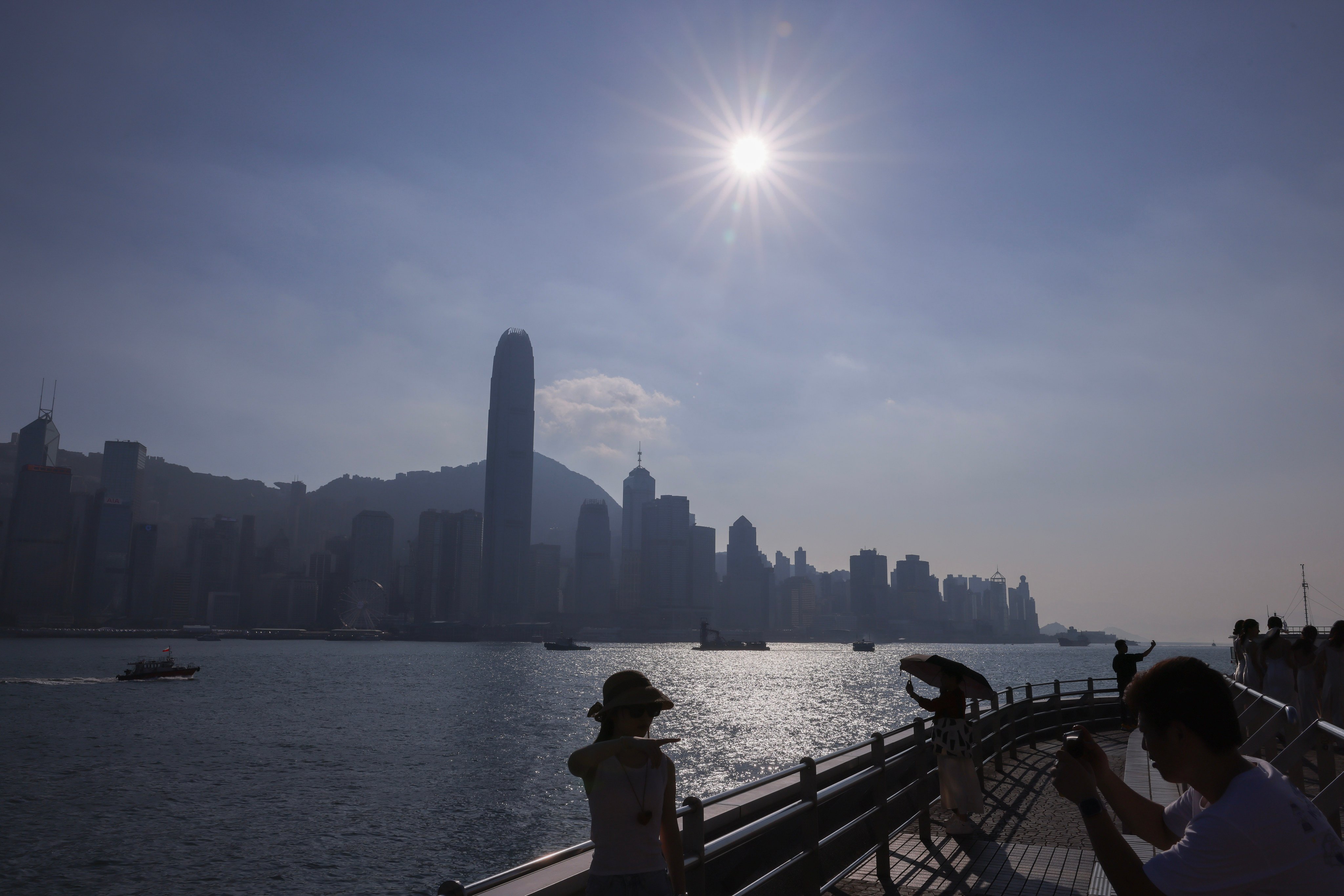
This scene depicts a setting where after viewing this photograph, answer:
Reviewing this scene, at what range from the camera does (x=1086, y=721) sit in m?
19.5

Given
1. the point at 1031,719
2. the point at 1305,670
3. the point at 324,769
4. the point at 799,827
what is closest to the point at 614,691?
the point at 799,827

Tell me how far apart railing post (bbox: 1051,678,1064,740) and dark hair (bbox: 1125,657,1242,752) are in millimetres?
17095

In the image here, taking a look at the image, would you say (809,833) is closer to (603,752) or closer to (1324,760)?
(603,752)

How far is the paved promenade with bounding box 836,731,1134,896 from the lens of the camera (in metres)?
7.45

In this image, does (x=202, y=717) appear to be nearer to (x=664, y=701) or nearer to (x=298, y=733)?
(x=298, y=733)

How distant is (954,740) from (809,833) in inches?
158

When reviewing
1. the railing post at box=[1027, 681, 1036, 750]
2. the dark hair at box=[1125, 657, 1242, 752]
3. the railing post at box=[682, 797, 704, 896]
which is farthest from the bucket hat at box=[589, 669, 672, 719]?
the railing post at box=[1027, 681, 1036, 750]

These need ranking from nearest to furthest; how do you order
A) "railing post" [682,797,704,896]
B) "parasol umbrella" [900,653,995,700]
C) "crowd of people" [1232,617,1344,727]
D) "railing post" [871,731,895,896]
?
"railing post" [682,797,704,896], "railing post" [871,731,895,896], "parasol umbrella" [900,653,995,700], "crowd of people" [1232,617,1344,727]

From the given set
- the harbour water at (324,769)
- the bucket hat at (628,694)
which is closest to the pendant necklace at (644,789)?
the bucket hat at (628,694)

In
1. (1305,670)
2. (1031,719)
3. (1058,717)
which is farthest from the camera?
(1058,717)

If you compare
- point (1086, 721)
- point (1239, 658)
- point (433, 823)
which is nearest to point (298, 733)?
point (433, 823)

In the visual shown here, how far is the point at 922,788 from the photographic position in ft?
29.8

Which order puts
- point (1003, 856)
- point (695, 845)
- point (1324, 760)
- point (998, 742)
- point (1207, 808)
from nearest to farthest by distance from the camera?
point (1207, 808)
point (695, 845)
point (1324, 760)
point (1003, 856)
point (998, 742)

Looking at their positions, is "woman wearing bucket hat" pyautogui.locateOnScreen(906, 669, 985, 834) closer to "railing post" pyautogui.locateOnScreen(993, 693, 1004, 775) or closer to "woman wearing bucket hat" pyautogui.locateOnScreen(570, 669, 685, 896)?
"railing post" pyautogui.locateOnScreen(993, 693, 1004, 775)
